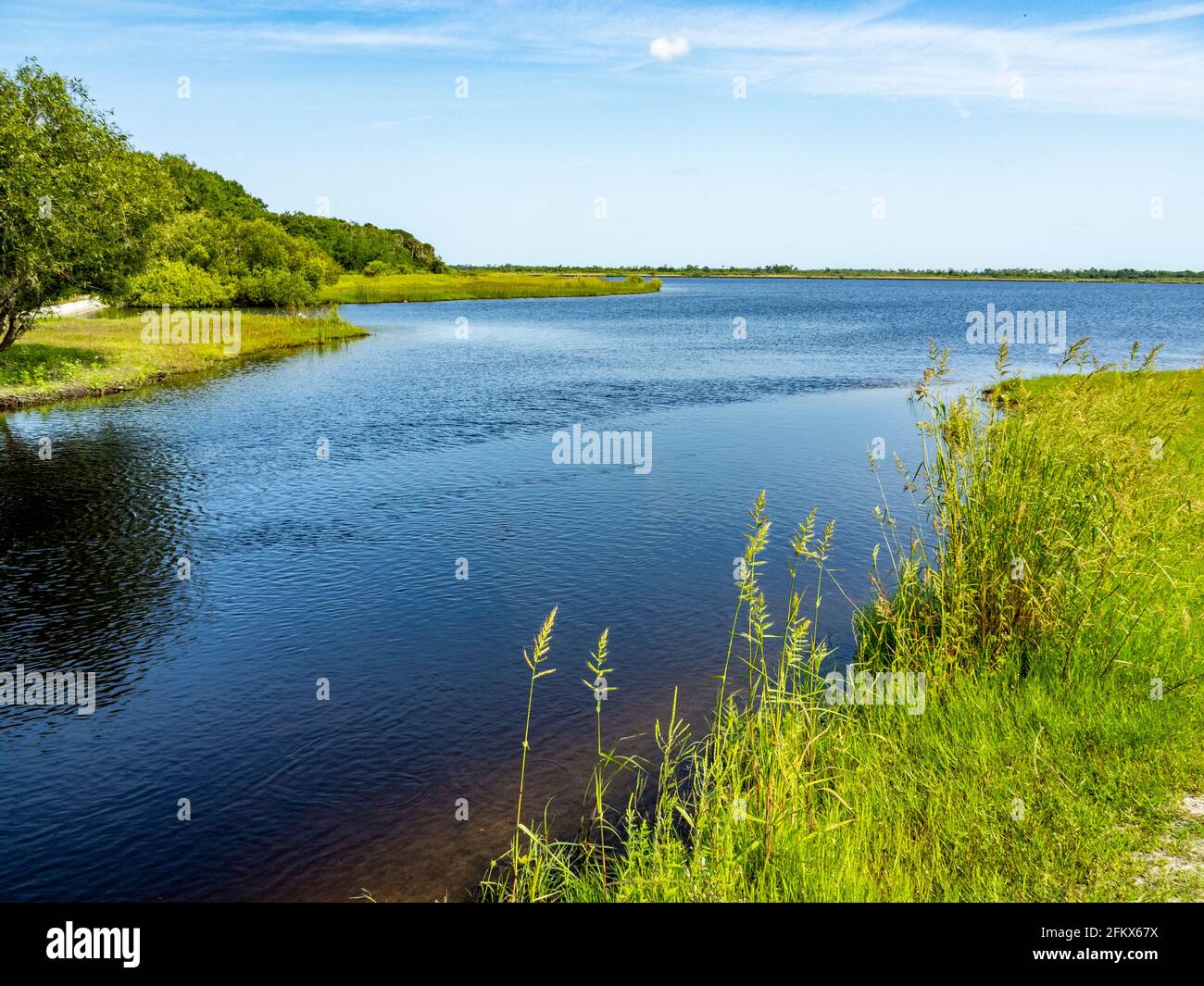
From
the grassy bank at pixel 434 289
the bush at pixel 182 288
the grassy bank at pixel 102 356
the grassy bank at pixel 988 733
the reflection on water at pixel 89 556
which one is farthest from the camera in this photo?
the grassy bank at pixel 434 289

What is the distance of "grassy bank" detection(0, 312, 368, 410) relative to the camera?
4241 centimetres

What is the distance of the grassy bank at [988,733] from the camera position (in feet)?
25.5

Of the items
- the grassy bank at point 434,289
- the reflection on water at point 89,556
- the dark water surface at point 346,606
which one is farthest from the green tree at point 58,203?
the grassy bank at point 434,289

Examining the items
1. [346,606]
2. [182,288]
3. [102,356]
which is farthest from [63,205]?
[182,288]

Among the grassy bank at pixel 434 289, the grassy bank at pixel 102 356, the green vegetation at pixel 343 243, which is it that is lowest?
the grassy bank at pixel 102 356

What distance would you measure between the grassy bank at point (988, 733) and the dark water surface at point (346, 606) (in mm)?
2065

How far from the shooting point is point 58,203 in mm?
39594

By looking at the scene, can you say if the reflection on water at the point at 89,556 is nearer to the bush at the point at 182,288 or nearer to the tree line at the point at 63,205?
the tree line at the point at 63,205

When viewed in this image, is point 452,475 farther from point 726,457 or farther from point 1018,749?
point 1018,749

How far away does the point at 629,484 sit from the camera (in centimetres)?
2944

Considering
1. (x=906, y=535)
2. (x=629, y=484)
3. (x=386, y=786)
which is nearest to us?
(x=386, y=786)

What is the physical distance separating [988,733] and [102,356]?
54.9 metres

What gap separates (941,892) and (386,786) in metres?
7.89

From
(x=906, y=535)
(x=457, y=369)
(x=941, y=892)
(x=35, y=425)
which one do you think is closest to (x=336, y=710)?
(x=941, y=892)
